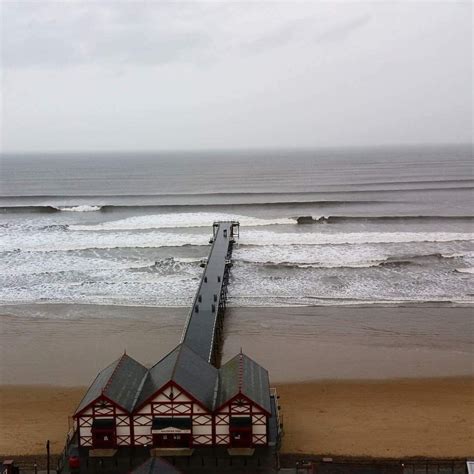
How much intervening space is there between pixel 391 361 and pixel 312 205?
39642mm

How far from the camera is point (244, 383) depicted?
1515 cm

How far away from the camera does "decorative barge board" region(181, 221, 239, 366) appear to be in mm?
20219

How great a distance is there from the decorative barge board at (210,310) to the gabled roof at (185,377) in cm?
221

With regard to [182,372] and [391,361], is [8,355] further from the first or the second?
[391,361]

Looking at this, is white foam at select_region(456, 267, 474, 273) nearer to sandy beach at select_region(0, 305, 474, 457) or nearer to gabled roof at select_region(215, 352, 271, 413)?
sandy beach at select_region(0, 305, 474, 457)

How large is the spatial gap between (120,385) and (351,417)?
23.0 ft

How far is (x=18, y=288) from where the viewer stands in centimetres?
2927

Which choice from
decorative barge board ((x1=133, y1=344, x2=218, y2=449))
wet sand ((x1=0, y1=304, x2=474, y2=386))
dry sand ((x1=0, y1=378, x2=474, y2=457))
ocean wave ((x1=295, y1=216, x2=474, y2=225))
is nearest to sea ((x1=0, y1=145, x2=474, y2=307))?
ocean wave ((x1=295, y1=216, x2=474, y2=225))

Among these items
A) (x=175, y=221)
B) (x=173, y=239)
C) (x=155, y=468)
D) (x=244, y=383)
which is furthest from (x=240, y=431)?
(x=175, y=221)

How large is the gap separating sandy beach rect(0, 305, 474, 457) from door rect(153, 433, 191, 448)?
9.15ft

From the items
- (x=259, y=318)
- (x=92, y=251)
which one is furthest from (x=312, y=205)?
(x=259, y=318)

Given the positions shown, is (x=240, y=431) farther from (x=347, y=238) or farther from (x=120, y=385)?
(x=347, y=238)

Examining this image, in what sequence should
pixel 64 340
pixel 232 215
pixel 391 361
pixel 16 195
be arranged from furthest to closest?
pixel 16 195 → pixel 232 215 → pixel 64 340 → pixel 391 361

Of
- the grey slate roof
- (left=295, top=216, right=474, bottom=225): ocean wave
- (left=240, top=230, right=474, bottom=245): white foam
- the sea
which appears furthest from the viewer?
(left=295, top=216, right=474, bottom=225): ocean wave
